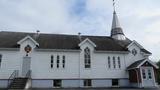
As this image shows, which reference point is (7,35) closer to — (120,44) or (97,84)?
(97,84)

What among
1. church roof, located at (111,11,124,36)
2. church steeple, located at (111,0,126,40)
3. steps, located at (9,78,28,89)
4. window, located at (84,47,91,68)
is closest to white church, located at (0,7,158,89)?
window, located at (84,47,91,68)

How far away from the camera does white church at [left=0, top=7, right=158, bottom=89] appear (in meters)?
23.0

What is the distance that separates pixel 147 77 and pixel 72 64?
11.1 metres

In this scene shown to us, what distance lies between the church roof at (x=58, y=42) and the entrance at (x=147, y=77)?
465 cm

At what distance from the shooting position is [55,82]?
23797 mm

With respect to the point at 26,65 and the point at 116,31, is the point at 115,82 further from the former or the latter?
the point at 26,65

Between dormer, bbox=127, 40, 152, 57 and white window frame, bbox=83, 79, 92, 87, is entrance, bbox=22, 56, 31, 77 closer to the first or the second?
white window frame, bbox=83, 79, 92, 87

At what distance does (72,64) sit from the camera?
2450 centimetres

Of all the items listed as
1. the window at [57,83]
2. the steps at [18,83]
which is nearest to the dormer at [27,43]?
the steps at [18,83]

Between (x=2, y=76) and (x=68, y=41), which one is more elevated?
(x=68, y=41)

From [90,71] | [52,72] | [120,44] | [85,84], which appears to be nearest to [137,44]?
[120,44]

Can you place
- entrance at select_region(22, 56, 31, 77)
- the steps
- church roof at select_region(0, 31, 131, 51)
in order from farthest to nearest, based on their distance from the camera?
church roof at select_region(0, 31, 131, 51) → entrance at select_region(22, 56, 31, 77) → the steps

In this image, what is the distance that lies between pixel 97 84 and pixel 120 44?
843 centimetres

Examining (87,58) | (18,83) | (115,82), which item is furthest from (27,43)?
(115,82)
